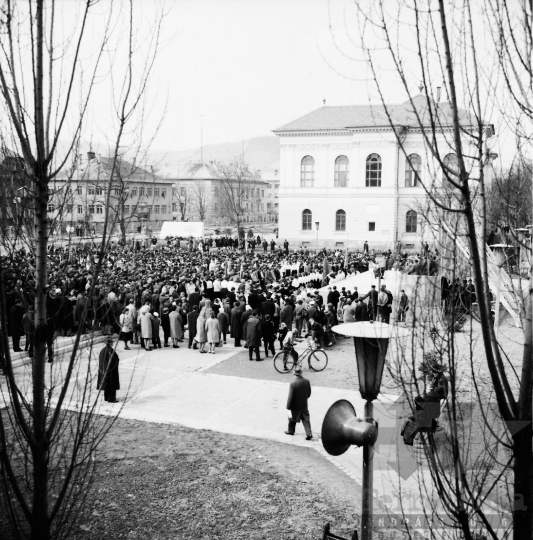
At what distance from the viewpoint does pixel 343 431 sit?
4.91 metres

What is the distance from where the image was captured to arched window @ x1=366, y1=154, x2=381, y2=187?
54103mm

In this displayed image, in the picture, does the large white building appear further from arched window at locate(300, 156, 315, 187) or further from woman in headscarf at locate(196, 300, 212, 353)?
woman in headscarf at locate(196, 300, 212, 353)

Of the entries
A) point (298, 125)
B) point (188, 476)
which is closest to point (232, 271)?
point (188, 476)

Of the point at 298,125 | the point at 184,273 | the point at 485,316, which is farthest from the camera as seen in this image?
the point at 298,125

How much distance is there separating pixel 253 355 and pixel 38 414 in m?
13.0

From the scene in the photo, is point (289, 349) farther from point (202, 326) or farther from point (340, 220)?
point (340, 220)

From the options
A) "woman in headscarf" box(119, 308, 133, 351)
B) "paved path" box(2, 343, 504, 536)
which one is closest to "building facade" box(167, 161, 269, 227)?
"woman in headscarf" box(119, 308, 133, 351)

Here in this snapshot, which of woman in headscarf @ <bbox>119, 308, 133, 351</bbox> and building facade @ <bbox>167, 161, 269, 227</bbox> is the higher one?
building facade @ <bbox>167, 161, 269, 227</bbox>

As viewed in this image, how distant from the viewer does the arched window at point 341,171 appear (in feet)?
184

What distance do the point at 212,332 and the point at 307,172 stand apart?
42.5 metres

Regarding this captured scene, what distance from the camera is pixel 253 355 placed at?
55.5ft

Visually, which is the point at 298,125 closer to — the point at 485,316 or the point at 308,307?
the point at 308,307

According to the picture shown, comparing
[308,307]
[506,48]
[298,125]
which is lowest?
[308,307]

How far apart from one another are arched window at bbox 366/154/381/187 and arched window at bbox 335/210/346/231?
12.4ft
